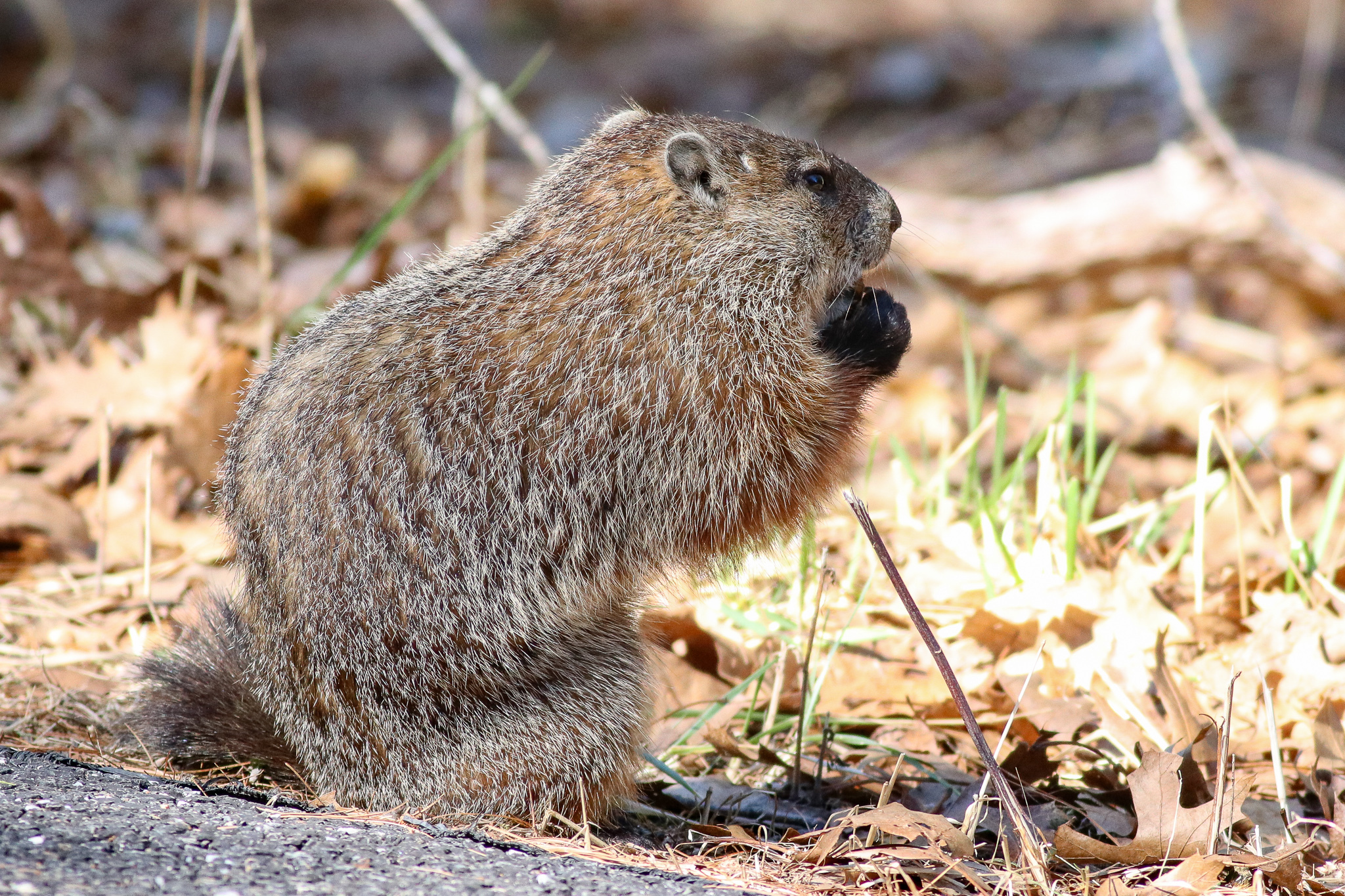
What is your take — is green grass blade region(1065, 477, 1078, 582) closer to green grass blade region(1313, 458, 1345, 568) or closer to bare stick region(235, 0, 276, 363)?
green grass blade region(1313, 458, 1345, 568)

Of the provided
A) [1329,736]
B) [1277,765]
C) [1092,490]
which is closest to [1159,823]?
[1277,765]

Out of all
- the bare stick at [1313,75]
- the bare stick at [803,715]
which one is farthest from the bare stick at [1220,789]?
the bare stick at [1313,75]

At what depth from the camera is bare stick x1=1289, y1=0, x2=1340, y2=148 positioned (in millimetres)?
10961

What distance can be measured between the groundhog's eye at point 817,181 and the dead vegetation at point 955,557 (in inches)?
32.5

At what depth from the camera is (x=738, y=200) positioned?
4074 millimetres

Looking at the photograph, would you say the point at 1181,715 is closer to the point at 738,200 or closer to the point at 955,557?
the point at 955,557

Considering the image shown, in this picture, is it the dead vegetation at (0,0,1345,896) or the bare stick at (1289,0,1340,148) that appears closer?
the dead vegetation at (0,0,1345,896)

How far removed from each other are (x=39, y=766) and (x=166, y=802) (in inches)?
18.0

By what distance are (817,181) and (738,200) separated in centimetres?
30

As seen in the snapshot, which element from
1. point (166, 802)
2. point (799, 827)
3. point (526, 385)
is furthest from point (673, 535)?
point (166, 802)

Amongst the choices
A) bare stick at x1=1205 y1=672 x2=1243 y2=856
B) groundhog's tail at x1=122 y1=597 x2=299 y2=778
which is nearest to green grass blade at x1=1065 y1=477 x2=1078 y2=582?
bare stick at x1=1205 y1=672 x2=1243 y2=856

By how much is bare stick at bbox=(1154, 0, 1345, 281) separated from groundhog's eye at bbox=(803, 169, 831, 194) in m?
2.94

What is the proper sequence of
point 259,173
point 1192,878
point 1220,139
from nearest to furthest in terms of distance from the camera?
point 1192,878, point 259,173, point 1220,139

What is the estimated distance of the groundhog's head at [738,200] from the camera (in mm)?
3971
